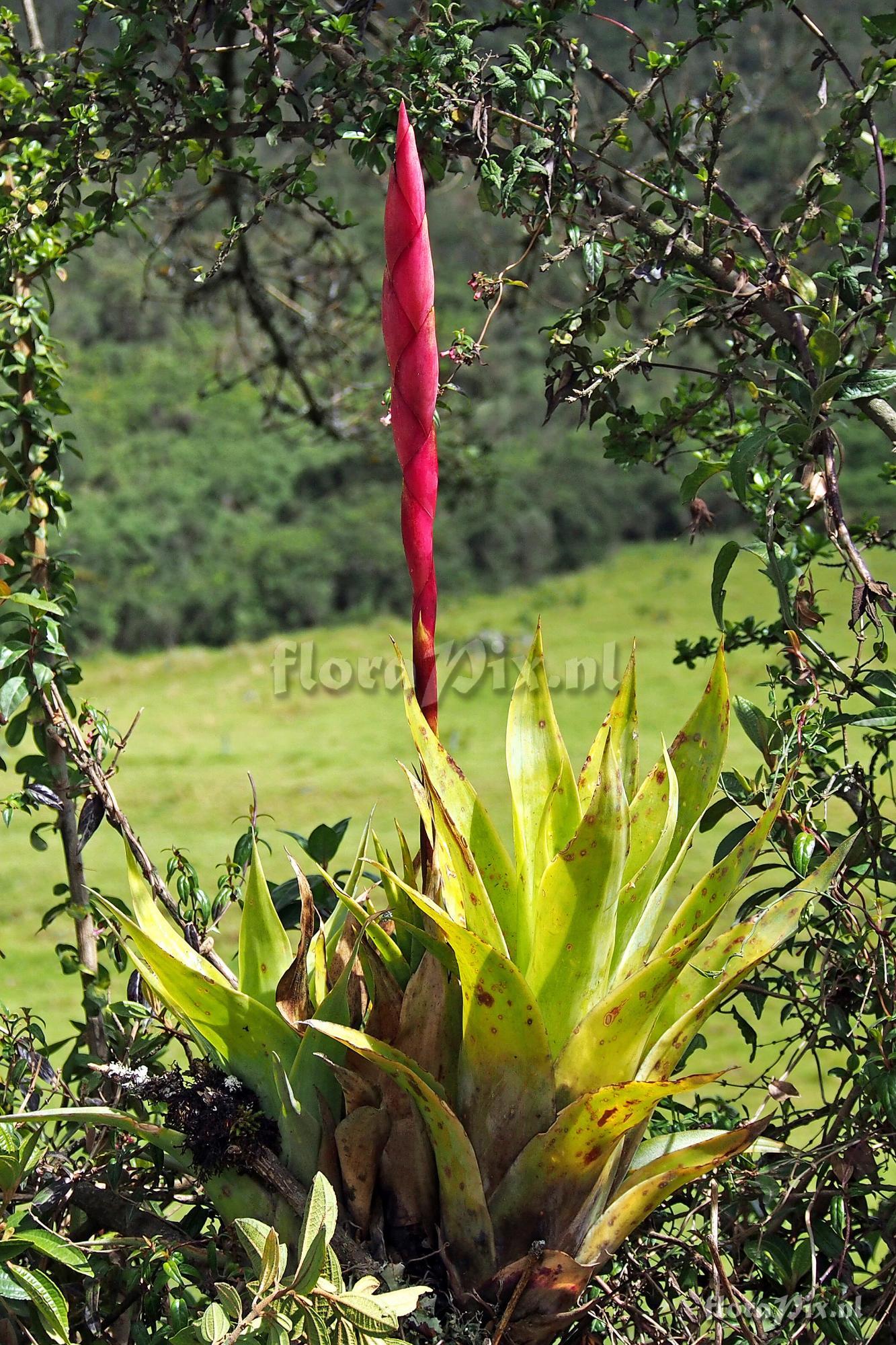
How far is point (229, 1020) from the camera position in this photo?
81cm

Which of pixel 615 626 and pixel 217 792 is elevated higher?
pixel 615 626

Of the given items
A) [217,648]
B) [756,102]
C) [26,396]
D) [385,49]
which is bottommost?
[217,648]

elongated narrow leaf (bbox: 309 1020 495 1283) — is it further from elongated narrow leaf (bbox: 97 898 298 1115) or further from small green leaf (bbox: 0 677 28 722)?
small green leaf (bbox: 0 677 28 722)

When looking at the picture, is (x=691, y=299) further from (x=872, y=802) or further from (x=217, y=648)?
(x=217, y=648)

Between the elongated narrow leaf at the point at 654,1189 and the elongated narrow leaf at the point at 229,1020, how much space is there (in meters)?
0.23

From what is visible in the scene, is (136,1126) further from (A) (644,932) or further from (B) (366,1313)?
(A) (644,932)

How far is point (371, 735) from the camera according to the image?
4121 millimetres

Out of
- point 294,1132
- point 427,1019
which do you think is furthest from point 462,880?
point 294,1132

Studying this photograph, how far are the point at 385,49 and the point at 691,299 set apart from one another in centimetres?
51

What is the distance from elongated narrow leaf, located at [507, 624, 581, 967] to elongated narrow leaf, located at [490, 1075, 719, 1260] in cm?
19

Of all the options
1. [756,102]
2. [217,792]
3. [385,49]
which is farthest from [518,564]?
[385,49]

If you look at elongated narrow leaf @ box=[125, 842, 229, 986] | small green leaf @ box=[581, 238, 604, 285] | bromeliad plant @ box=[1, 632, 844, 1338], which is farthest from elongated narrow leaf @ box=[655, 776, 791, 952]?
small green leaf @ box=[581, 238, 604, 285]

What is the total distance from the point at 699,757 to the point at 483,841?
188mm

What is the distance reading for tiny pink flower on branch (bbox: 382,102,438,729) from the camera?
75cm
